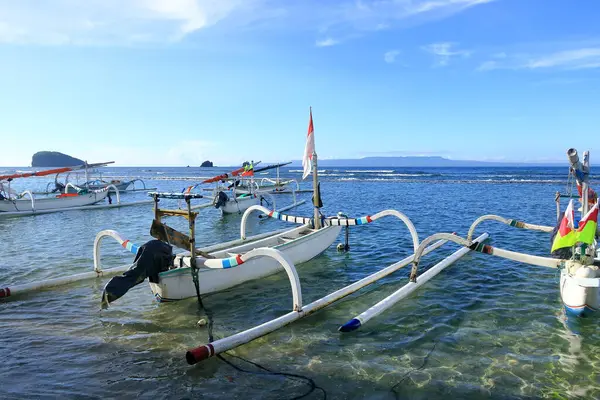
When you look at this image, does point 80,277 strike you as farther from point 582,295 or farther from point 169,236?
point 582,295

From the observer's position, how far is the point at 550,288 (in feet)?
28.9

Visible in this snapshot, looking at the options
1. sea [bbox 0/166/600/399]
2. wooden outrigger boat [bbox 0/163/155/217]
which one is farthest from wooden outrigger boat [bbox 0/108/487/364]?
wooden outrigger boat [bbox 0/163/155/217]

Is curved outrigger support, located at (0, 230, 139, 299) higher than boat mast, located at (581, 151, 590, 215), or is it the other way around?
boat mast, located at (581, 151, 590, 215)

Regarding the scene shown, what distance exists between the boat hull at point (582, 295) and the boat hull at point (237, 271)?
19.1 ft

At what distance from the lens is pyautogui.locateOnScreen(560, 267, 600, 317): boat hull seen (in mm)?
6805

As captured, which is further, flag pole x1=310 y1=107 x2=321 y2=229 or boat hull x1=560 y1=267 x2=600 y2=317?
flag pole x1=310 y1=107 x2=321 y2=229

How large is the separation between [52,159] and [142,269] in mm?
213429

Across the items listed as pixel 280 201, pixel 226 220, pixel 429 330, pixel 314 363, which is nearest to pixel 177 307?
pixel 314 363

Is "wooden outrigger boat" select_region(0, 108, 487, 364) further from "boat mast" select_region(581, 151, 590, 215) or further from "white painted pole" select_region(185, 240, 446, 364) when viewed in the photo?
"boat mast" select_region(581, 151, 590, 215)

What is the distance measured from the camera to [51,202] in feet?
77.9

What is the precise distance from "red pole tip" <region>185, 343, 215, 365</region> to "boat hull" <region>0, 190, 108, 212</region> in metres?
21.6

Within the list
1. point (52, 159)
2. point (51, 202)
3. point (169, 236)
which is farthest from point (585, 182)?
point (52, 159)

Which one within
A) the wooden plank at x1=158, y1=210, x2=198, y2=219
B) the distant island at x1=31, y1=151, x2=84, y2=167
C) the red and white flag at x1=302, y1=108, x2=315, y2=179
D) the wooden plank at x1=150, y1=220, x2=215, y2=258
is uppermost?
the distant island at x1=31, y1=151, x2=84, y2=167

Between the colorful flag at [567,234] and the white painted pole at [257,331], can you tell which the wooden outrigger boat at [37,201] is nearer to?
the white painted pole at [257,331]
